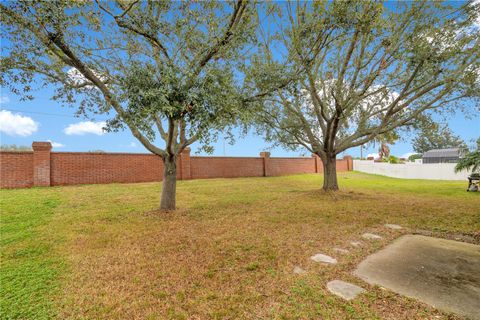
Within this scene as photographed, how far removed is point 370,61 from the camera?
27.4ft

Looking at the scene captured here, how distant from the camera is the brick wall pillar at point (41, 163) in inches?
429

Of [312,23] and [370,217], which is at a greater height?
[312,23]

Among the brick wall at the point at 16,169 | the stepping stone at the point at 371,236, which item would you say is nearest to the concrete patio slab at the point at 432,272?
the stepping stone at the point at 371,236

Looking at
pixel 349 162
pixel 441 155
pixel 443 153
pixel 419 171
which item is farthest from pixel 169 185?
pixel 443 153

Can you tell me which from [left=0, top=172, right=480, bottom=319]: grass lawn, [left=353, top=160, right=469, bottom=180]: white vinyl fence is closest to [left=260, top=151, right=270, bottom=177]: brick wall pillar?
[left=353, top=160, right=469, bottom=180]: white vinyl fence

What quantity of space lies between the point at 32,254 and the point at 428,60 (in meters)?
9.68

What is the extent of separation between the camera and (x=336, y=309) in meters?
2.28

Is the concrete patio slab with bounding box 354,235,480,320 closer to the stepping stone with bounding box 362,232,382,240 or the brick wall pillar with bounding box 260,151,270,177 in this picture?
the stepping stone with bounding box 362,232,382,240

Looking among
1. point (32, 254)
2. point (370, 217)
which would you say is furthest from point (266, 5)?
point (32, 254)

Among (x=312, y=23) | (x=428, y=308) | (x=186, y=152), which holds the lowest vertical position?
(x=428, y=308)

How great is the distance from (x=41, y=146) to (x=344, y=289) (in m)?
13.5

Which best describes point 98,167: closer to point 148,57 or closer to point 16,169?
point 16,169

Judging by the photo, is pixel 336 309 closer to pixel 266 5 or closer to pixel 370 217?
pixel 370 217

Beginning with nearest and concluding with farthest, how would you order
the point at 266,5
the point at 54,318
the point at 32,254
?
the point at 54,318, the point at 32,254, the point at 266,5
